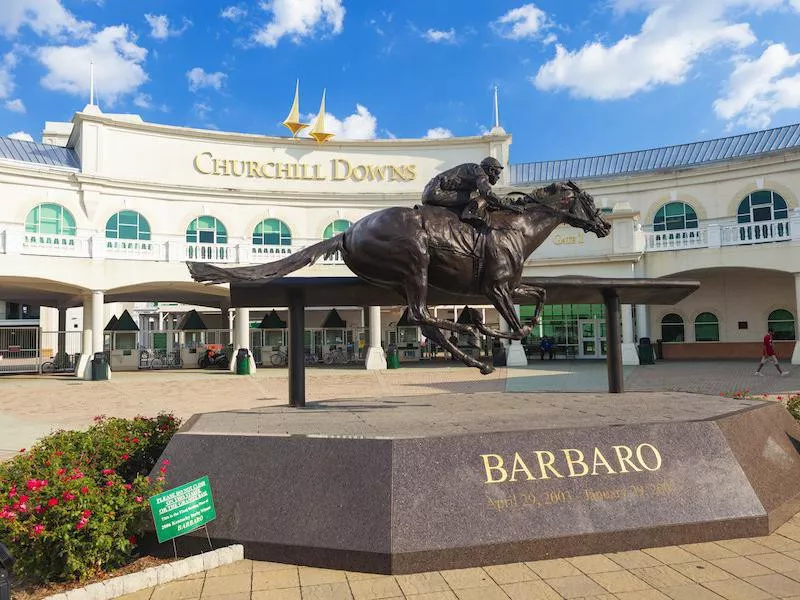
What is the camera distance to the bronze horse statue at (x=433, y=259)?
6.11m

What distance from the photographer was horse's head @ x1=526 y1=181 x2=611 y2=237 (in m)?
7.06

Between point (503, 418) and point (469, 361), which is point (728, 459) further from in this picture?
point (469, 361)

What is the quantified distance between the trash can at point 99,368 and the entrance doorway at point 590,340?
862 inches

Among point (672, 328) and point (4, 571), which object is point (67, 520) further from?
point (672, 328)

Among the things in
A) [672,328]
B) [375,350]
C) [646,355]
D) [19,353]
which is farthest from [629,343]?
[19,353]

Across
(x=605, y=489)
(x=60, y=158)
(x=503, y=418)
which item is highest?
(x=60, y=158)

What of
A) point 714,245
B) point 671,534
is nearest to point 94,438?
point 671,534

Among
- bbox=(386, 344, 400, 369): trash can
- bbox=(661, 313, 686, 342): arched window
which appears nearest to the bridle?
bbox=(386, 344, 400, 369): trash can

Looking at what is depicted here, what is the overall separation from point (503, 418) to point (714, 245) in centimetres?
2088

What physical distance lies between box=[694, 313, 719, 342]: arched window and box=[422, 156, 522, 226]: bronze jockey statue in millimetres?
24333

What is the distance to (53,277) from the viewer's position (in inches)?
838

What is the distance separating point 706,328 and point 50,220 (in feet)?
97.8

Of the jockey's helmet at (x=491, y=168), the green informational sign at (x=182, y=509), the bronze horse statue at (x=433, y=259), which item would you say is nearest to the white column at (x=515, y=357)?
the bronze horse statue at (x=433, y=259)

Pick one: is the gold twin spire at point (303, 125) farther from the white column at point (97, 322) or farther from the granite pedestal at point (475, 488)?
the granite pedestal at point (475, 488)
